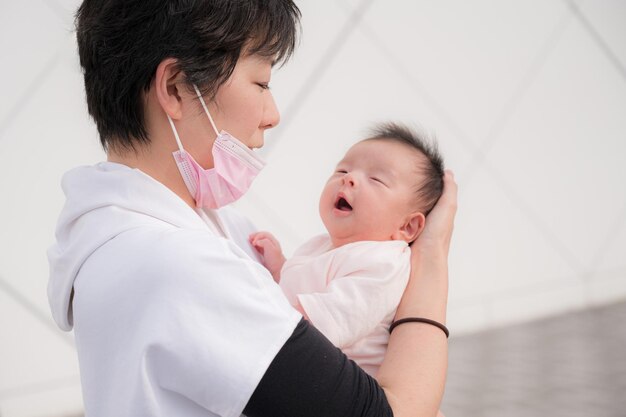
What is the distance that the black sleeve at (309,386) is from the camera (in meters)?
0.82

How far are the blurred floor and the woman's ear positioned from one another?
1998 millimetres

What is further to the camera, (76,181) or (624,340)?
(624,340)

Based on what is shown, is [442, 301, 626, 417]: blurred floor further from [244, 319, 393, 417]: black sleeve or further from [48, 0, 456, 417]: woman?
[244, 319, 393, 417]: black sleeve

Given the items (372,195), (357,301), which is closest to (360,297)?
(357,301)

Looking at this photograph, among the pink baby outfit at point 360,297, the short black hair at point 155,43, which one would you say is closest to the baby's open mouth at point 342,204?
the pink baby outfit at point 360,297

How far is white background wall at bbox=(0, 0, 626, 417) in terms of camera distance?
93.0 inches

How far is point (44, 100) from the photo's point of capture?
7.75 ft

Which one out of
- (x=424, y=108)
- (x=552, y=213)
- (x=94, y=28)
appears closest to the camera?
(x=94, y=28)

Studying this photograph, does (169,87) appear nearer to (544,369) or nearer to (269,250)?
(269,250)

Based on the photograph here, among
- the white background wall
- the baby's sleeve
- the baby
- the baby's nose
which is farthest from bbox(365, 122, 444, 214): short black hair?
the white background wall

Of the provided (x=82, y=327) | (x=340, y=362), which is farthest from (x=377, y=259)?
(x=82, y=327)

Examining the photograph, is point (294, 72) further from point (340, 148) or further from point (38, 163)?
point (38, 163)

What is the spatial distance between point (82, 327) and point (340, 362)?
11.3 inches

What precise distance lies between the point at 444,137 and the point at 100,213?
2.45m
